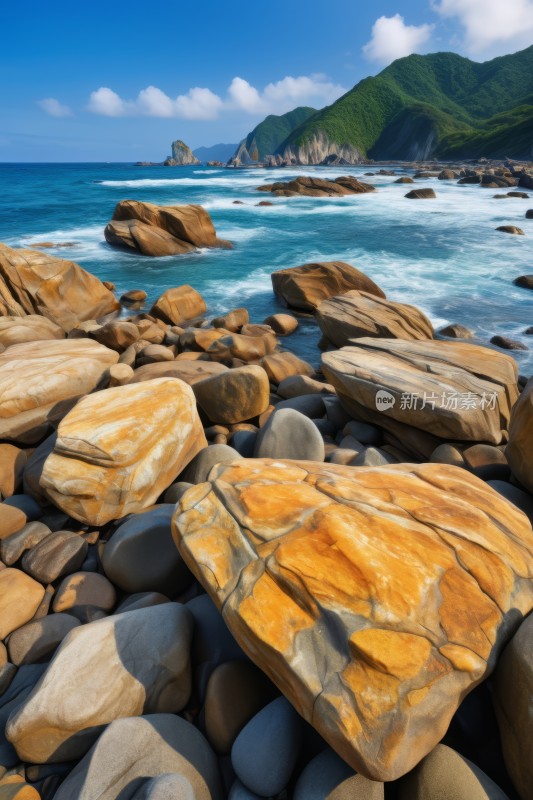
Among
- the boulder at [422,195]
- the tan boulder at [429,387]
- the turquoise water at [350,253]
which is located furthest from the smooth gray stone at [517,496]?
the boulder at [422,195]

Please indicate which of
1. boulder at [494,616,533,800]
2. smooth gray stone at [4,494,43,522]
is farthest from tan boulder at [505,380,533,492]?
smooth gray stone at [4,494,43,522]

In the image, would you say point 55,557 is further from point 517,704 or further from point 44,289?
point 44,289

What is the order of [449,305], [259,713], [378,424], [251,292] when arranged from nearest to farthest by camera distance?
1. [259,713]
2. [378,424]
3. [449,305]
4. [251,292]

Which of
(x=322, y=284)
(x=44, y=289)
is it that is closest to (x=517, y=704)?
(x=322, y=284)

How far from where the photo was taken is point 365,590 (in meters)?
1.95

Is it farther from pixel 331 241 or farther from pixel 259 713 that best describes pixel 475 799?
pixel 331 241

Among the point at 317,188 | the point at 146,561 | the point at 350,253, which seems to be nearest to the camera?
the point at 146,561

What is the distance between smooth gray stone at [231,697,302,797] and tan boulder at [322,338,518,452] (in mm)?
3540

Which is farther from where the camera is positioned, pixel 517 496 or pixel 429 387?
pixel 429 387

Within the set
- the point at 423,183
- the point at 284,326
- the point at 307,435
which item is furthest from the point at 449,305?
the point at 423,183

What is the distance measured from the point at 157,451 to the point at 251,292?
10.1 metres

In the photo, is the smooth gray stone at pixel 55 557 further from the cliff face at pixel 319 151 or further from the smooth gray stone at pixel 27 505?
the cliff face at pixel 319 151

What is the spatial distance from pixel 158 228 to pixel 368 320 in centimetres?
1298

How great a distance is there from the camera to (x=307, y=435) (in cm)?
432
